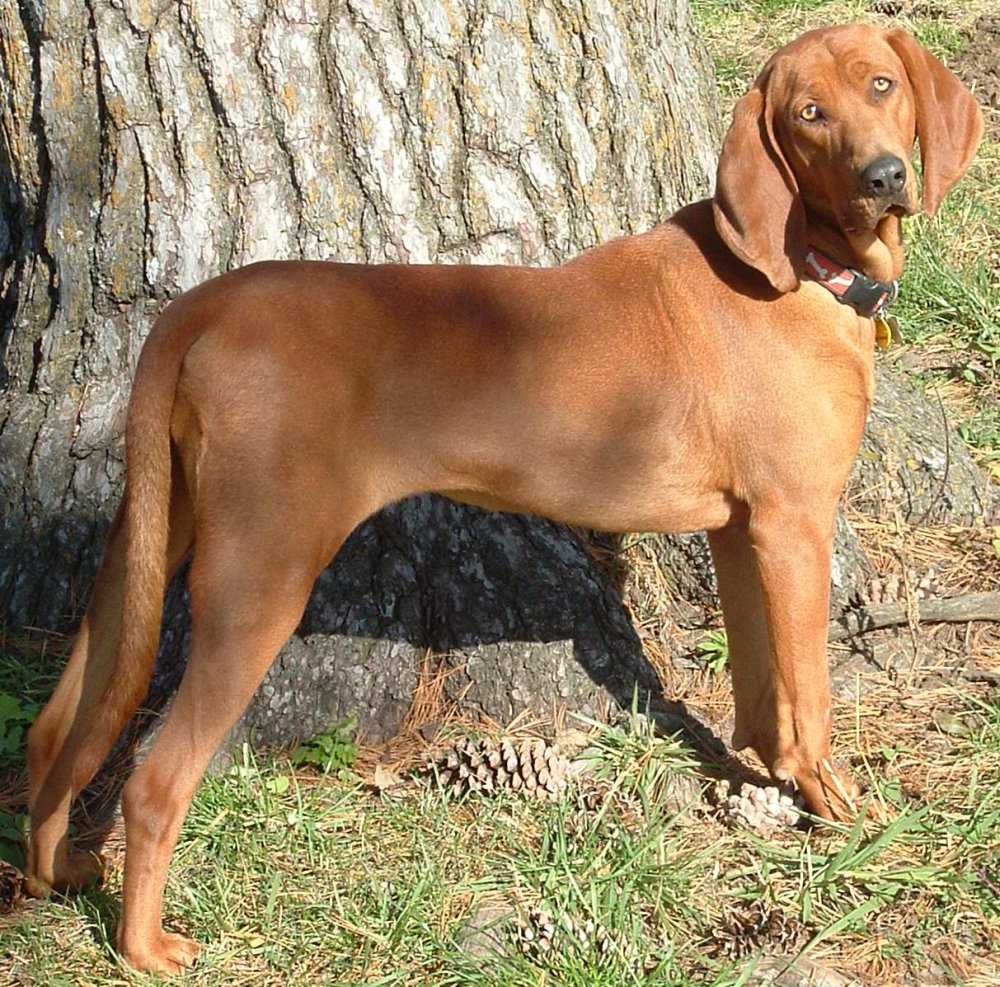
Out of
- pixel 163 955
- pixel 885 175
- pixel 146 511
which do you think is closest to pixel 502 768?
pixel 163 955

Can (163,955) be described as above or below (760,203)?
below

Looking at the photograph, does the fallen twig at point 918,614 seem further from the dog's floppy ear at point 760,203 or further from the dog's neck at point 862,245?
the dog's floppy ear at point 760,203

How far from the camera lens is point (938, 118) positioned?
3.61 meters

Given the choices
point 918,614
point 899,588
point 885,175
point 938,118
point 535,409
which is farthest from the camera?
point 899,588

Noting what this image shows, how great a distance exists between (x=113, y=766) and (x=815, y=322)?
241cm

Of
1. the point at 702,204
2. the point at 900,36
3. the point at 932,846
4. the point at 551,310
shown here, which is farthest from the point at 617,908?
the point at 900,36

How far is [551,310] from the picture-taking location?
353cm

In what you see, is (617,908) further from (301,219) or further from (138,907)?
(301,219)

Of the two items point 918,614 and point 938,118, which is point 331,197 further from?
point 918,614

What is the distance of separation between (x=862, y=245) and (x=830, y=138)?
0.34m

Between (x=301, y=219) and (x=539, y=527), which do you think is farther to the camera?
(x=539, y=527)

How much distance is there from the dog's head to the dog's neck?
19 millimetres

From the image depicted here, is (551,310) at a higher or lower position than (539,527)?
higher

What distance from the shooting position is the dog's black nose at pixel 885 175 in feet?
11.0
